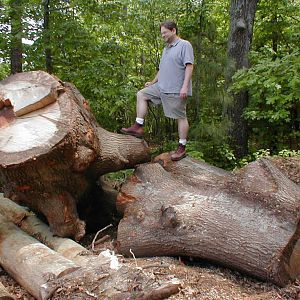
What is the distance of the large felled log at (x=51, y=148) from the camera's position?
3.90 metres

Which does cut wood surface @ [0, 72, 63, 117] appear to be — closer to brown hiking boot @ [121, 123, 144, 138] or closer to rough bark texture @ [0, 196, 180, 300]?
brown hiking boot @ [121, 123, 144, 138]

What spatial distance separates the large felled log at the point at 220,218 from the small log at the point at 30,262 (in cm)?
85

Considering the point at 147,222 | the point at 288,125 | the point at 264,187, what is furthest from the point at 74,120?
the point at 288,125

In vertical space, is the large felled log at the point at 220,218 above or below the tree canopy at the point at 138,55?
below

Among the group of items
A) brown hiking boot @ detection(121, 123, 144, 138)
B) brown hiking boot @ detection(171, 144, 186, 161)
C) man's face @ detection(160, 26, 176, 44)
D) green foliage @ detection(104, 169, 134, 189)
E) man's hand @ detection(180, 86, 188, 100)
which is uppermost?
man's face @ detection(160, 26, 176, 44)

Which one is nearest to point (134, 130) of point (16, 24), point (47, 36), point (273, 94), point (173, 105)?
point (173, 105)

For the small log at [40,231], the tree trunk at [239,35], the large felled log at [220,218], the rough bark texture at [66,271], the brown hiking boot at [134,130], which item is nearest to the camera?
the rough bark texture at [66,271]

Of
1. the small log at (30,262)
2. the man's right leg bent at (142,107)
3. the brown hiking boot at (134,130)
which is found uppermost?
the man's right leg bent at (142,107)

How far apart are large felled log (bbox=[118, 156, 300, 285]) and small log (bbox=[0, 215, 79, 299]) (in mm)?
851

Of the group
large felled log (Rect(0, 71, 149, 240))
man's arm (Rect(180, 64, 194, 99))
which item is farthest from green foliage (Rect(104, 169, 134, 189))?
man's arm (Rect(180, 64, 194, 99))

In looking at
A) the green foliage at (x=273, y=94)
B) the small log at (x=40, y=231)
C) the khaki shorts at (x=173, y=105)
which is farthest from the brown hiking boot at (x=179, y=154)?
the small log at (x=40, y=231)

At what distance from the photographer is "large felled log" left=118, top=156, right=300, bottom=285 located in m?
3.41

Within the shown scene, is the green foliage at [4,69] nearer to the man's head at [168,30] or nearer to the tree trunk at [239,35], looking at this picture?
the tree trunk at [239,35]

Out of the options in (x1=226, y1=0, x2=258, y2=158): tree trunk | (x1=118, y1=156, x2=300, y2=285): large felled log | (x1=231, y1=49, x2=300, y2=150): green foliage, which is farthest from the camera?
(x1=226, y1=0, x2=258, y2=158): tree trunk
